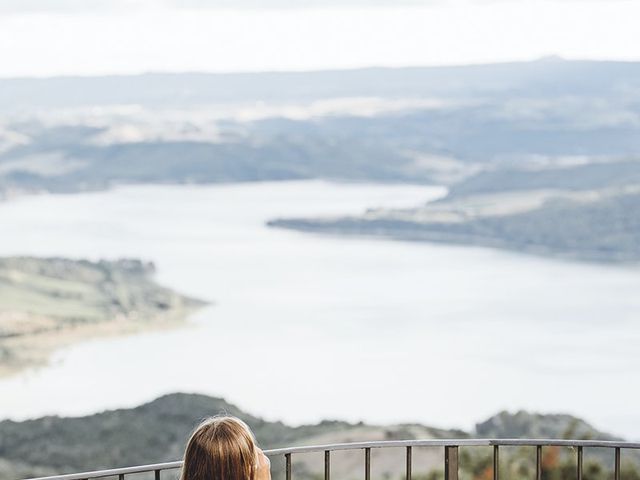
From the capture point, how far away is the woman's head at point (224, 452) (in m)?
1.62

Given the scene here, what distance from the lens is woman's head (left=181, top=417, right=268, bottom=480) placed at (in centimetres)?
162

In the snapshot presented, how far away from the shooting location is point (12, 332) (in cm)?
5650

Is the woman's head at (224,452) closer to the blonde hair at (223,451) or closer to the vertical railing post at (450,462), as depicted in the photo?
the blonde hair at (223,451)

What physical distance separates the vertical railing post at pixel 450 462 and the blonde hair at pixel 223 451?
1.55 m

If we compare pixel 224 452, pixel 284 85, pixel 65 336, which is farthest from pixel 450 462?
pixel 284 85

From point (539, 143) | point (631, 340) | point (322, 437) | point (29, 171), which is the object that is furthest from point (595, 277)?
point (29, 171)

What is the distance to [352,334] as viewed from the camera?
57781mm

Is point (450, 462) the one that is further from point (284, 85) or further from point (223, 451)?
point (284, 85)

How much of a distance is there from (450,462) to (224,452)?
1.64 m

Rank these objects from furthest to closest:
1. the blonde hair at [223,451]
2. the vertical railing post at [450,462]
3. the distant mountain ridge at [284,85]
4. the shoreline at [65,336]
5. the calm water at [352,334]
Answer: the distant mountain ridge at [284,85], the shoreline at [65,336], the calm water at [352,334], the vertical railing post at [450,462], the blonde hair at [223,451]

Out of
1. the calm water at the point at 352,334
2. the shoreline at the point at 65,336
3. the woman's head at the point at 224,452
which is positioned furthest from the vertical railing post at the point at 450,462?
the shoreline at the point at 65,336

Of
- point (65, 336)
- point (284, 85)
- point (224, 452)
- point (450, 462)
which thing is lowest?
point (450, 462)

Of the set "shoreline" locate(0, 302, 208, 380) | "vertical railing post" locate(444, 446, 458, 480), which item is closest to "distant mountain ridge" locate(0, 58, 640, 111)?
"shoreline" locate(0, 302, 208, 380)

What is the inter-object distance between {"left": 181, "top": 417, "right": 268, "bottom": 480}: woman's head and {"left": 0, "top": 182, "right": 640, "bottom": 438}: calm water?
35.7 meters
